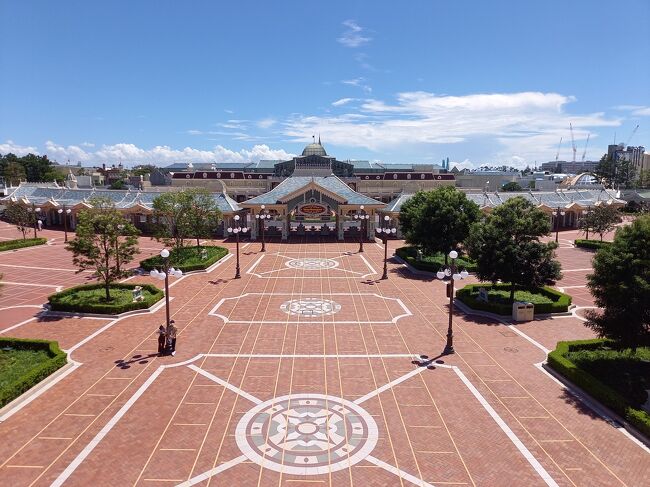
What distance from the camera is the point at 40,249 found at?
4916cm

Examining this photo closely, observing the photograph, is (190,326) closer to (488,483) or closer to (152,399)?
(152,399)

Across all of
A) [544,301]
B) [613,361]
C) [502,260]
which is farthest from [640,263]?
[544,301]

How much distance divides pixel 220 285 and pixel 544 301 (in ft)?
75.8

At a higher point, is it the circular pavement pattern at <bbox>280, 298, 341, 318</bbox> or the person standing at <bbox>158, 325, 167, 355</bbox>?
the person standing at <bbox>158, 325, 167, 355</bbox>

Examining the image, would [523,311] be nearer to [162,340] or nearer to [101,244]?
[162,340]

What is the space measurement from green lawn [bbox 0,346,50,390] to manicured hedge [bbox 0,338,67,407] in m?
0.25

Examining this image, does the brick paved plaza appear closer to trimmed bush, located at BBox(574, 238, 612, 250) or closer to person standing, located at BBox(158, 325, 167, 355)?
person standing, located at BBox(158, 325, 167, 355)

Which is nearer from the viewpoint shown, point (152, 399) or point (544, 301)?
point (152, 399)

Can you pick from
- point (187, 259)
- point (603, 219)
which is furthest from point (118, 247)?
point (603, 219)

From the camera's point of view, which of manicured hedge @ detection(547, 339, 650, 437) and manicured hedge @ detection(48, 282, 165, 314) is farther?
manicured hedge @ detection(48, 282, 165, 314)

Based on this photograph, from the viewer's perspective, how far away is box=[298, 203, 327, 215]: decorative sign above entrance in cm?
5691

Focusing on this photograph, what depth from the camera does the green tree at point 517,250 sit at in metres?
27.1

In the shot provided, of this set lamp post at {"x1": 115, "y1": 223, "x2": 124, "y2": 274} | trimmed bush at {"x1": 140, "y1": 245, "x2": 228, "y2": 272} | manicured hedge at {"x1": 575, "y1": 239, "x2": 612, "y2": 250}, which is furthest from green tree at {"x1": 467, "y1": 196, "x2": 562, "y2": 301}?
manicured hedge at {"x1": 575, "y1": 239, "x2": 612, "y2": 250}

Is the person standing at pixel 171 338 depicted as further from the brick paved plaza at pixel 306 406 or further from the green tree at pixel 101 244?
the green tree at pixel 101 244
